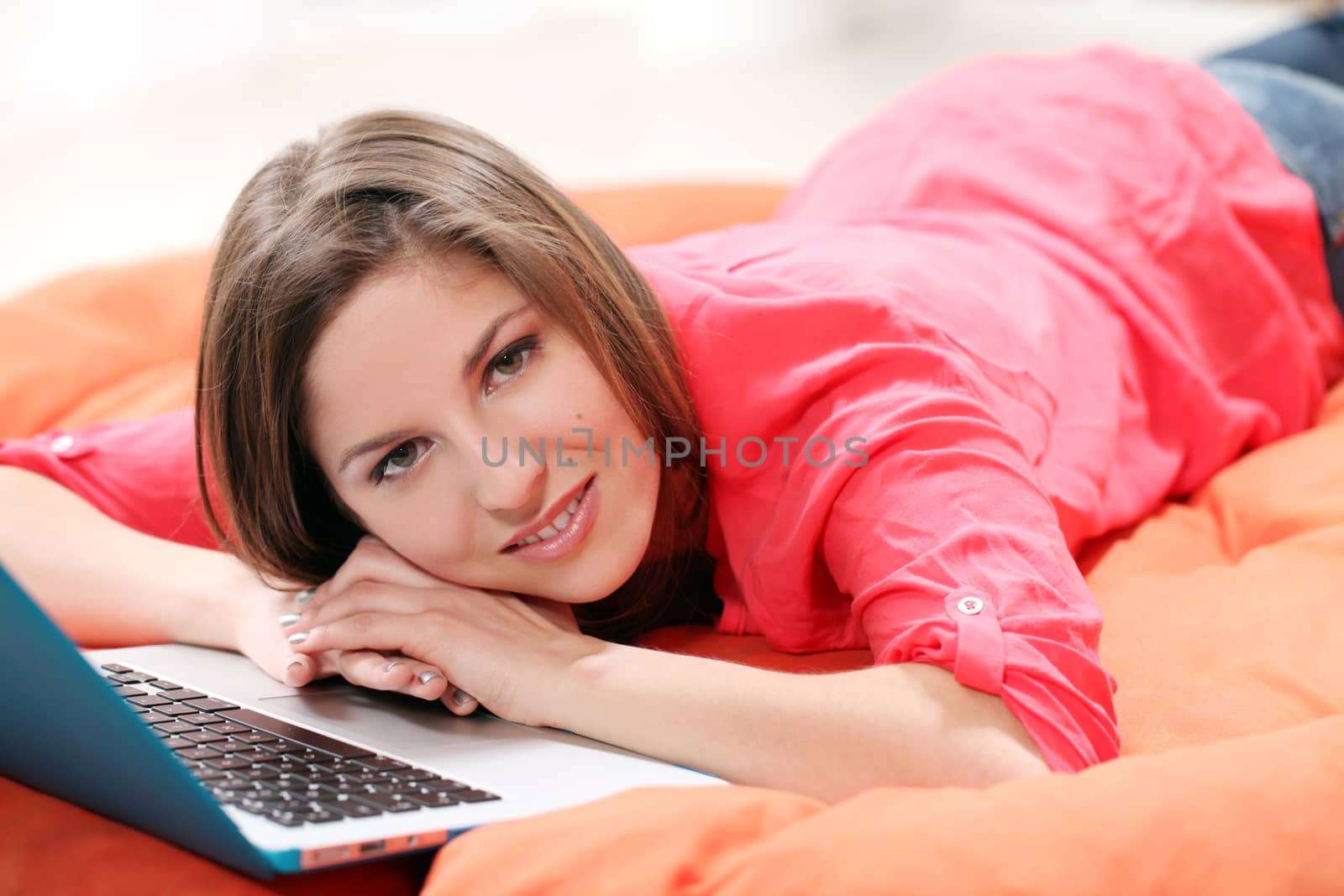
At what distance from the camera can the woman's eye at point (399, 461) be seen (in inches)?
42.0

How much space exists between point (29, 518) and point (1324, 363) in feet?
5.21

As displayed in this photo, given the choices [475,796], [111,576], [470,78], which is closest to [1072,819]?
[475,796]

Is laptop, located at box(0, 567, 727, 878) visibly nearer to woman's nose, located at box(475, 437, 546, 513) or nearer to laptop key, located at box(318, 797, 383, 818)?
laptop key, located at box(318, 797, 383, 818)

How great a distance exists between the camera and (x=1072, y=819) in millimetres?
805

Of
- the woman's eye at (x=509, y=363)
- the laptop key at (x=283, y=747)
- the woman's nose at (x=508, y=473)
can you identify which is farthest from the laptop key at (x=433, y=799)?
the woman's eye at (x=509, y=363)

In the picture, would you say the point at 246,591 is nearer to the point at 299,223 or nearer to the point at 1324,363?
the point at 299,223

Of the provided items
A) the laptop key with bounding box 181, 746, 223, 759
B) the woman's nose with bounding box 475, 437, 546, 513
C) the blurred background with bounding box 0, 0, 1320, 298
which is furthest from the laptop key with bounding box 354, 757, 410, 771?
the blurred background with bounding box 0, 0, 1320, 298

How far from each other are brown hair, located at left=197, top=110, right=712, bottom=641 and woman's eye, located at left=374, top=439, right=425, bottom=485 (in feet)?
0.27

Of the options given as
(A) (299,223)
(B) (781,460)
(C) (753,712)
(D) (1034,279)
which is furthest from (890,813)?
(D) (1034,279)

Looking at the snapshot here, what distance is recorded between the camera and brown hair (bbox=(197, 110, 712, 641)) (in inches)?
41.1

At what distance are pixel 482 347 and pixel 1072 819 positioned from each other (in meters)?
0.56

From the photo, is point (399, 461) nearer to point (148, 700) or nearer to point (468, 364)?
point (468, 364)

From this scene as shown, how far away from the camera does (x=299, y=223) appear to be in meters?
1.05

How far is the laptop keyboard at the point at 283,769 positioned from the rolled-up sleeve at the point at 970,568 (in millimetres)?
354
